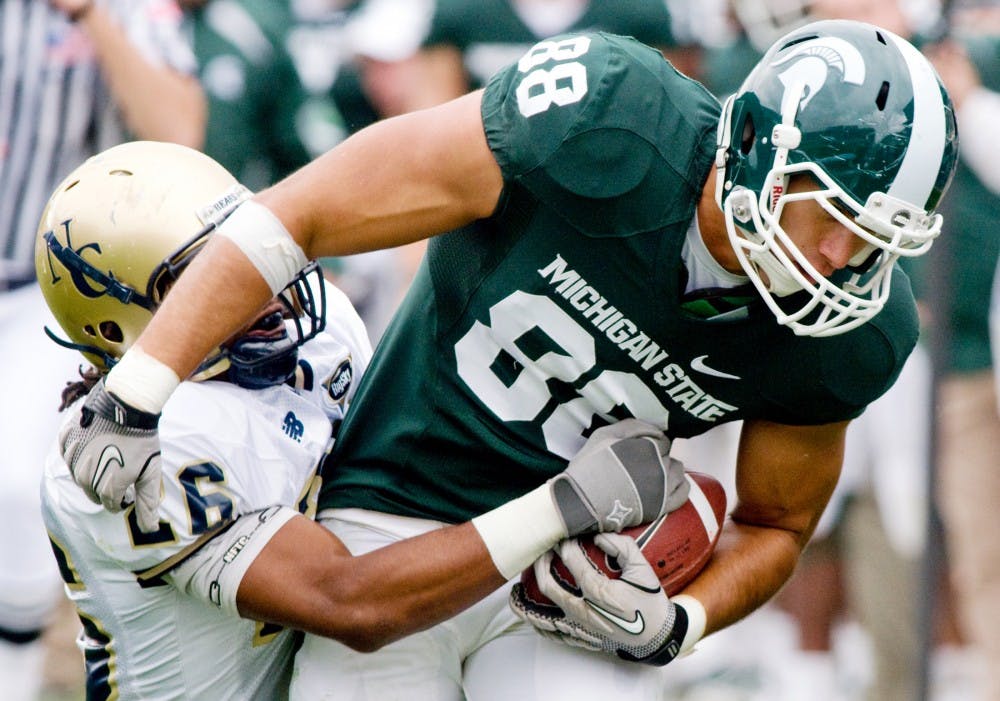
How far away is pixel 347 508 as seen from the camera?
10.1 ft

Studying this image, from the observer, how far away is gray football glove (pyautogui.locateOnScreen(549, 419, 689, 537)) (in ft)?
9.12

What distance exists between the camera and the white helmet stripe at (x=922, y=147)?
2.64m

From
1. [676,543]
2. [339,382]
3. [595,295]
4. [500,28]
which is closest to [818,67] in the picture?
[595,295]

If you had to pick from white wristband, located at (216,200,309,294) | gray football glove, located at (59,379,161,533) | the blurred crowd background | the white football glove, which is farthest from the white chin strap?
the blurred crowd background

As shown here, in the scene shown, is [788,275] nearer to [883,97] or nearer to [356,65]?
[883,97]

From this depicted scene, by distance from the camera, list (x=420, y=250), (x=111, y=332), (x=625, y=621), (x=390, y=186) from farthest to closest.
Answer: (x=420, y=250), (x=111, y=332), (x=625, y=621), (x=390, y=186)

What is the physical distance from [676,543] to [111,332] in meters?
1.14

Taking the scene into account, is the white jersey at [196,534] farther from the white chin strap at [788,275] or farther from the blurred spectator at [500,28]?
the blurred spectator at [500,28]

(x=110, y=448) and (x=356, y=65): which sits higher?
(x=110, y=448)

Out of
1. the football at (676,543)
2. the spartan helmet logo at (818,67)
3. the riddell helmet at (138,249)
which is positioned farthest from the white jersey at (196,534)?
the spartan helmet logo at (818,67)

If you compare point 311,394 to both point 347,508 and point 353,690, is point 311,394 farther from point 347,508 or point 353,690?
point 353,690

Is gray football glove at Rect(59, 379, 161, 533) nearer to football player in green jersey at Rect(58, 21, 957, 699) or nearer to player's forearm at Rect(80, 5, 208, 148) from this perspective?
football player in green jersey at Rect(58, 21, 957, 699)

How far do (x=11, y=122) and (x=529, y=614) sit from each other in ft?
8.36

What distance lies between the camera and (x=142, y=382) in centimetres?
256
